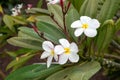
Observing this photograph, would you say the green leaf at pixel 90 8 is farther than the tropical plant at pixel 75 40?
Yes

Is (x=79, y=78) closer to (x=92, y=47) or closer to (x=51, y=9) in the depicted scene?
(x=92, y=47)

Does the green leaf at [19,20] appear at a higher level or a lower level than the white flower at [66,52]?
lower

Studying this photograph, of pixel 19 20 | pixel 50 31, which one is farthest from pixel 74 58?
pixel 19 20

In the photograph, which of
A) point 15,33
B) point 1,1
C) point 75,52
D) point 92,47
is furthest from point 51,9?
point 1,1

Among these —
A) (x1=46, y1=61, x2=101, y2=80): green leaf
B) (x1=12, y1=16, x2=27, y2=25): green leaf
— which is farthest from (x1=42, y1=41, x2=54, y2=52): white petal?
(x1=12, y1=16, x2=27, y2=25): green leaf

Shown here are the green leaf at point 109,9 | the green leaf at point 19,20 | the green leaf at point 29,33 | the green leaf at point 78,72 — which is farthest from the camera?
the green leaf at point 19,20

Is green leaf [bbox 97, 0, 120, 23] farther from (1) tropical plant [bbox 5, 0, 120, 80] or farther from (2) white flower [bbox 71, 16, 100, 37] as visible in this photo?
(2) white flower [bbox 71, 16, 100, 37]

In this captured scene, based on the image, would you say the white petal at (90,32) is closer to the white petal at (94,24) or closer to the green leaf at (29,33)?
the white petal at (94,24)

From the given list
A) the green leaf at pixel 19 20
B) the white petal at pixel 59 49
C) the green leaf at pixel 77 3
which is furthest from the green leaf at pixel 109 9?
the green leaf at pixel 19 20
